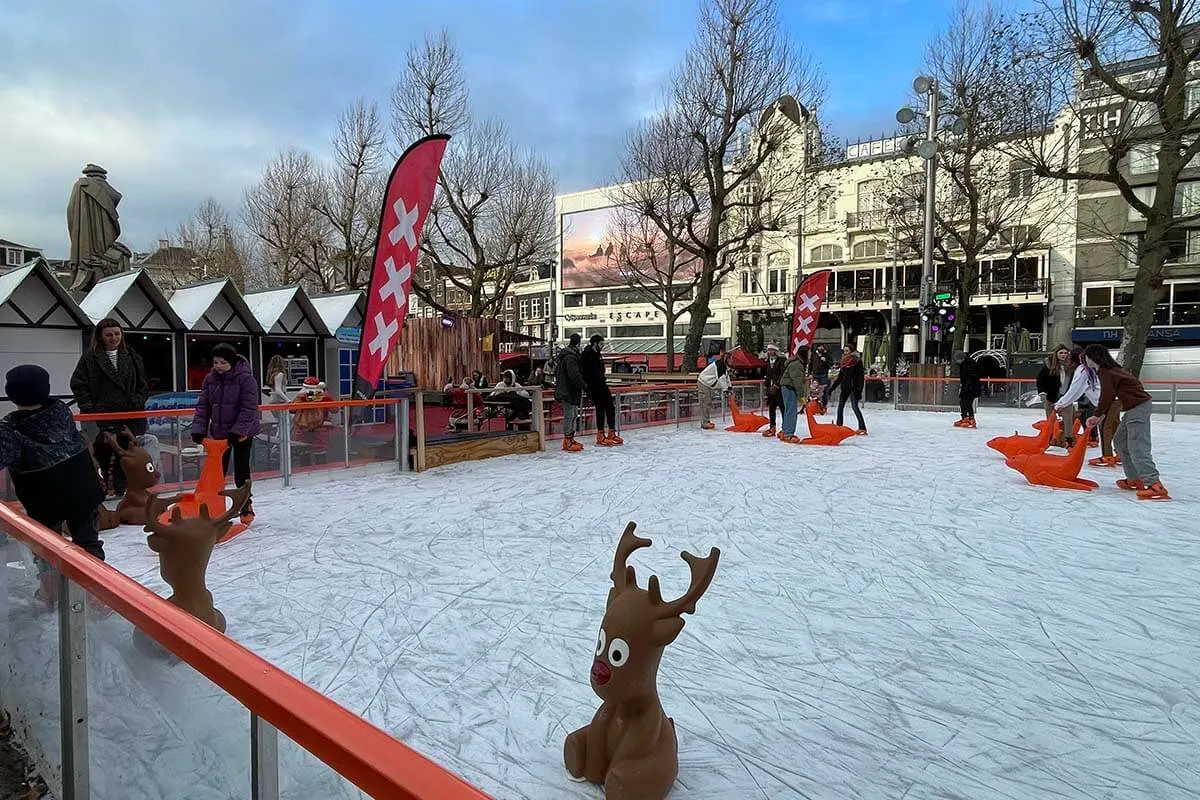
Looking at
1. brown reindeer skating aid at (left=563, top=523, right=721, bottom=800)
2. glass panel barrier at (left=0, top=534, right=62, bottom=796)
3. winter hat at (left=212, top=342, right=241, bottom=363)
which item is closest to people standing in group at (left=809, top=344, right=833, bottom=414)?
winter hat at (left=212, top=342, right=241, bottom=363)

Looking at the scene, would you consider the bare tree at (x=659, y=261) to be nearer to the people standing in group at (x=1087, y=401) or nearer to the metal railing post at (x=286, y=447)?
the people standing in group at (x=1087, y=401)

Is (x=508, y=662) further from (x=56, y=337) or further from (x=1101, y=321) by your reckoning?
(x=1101, y=321)

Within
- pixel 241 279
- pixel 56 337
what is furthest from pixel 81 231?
pixel 241 279

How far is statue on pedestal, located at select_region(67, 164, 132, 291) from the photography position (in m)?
9.83

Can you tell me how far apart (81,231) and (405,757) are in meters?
12.2

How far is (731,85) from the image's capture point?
17.0 m

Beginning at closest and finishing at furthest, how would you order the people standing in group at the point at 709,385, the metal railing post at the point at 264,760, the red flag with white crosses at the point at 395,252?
1. the metal railing post at the point at 264,760
2. the red flag with white crosses at the point at 395,252
3. the people standing in group at the point at 709,385

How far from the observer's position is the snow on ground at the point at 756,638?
83.4 inches

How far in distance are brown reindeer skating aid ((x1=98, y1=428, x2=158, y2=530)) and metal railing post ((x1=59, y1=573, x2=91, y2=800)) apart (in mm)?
3644

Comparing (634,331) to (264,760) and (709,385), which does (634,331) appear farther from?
(264,760)

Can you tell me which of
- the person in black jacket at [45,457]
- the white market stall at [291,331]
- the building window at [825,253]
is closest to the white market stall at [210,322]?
the white market stall at [291,331]

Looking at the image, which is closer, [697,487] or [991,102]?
[697,487]

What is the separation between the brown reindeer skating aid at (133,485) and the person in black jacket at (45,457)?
82.3 inches

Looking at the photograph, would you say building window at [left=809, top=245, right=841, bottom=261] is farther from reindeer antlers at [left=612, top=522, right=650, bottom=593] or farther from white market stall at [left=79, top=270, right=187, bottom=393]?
reindeer antlers at [left=612, top=522, right=650, bottom=593]
